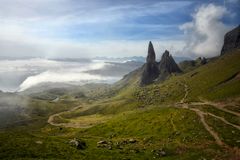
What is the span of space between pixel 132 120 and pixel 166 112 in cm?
1726

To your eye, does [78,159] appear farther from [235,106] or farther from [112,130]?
[235,106]

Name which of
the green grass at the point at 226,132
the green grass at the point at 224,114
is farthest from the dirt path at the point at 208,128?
the green grass at the point at 224,114

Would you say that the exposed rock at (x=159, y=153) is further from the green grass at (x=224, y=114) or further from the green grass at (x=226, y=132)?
the green grass at (x=224, y=114)

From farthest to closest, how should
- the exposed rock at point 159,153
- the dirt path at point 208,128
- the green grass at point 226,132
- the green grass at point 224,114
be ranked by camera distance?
the green grass at point 224,114 → the dirt path at point 208,128 → the green grass at point 226,132 → the exposed rock at point 159,153

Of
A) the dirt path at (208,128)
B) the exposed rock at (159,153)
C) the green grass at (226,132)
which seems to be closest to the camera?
the exposed rock at (159,153)

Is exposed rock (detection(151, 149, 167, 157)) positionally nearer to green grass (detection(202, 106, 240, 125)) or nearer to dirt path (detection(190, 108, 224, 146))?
dirt path (detection(190, 108, 224, 146))

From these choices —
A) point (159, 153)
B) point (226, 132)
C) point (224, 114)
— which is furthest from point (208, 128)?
point (159, 153)

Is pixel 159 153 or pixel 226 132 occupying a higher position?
pixel 226 132

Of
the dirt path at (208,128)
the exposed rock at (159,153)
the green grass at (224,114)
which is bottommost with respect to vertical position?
the exposed rock at (159,153)

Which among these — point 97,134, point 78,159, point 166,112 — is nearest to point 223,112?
point 166,112

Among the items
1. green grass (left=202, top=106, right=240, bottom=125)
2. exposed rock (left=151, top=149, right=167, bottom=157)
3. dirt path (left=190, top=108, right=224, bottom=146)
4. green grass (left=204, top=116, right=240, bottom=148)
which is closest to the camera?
exposed rock (left=151, top=149, right=167, bottom=157)

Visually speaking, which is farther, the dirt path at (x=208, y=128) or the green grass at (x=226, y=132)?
the dirt path at (x=208, y=128)

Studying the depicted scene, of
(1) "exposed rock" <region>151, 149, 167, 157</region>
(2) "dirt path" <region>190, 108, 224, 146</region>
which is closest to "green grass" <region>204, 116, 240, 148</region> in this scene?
(2) "dirt path" <region>190, 108, 224, 146</region>

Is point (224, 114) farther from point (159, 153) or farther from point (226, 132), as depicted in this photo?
point (159, 153)
